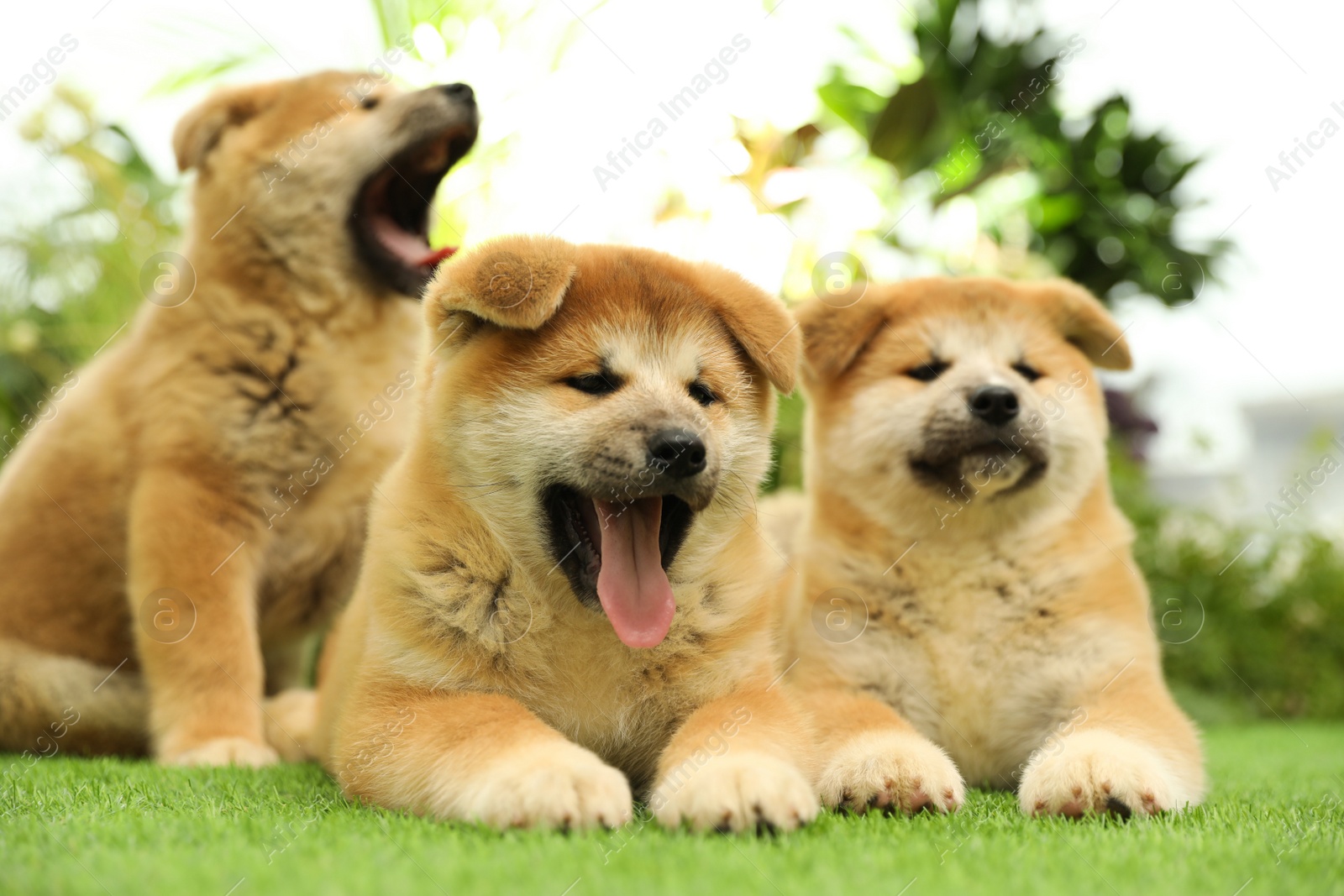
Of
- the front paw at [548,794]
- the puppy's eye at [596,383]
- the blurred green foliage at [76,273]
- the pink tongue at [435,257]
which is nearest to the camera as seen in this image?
the front paw at [548,794]

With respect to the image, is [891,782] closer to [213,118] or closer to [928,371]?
[928,371]

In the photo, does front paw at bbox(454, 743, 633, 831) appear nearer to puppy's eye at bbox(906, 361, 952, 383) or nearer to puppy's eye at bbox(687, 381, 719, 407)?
puppy's eye at bbox(687, 381, 719, 407)

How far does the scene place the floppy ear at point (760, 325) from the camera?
8.12 ft

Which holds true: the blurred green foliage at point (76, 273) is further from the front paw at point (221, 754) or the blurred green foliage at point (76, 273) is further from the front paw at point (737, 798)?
the front paw at point (737, 798)

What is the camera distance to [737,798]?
71.3 inches

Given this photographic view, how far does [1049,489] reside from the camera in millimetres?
3086

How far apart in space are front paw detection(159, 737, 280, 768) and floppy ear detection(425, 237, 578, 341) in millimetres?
1534

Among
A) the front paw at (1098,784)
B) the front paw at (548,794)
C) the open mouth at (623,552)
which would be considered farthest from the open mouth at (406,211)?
the front paw at (1098,784)

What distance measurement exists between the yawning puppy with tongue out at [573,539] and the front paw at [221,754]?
2.47 feet

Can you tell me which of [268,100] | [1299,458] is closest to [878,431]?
[268,100]

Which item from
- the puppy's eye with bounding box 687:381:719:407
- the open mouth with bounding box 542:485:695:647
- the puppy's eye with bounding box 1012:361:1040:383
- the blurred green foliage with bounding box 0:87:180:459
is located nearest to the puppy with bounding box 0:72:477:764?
the open mouth with bounding box 542:485:695:647

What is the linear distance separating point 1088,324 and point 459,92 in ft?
7.64

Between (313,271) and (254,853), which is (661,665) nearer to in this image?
(254,853)

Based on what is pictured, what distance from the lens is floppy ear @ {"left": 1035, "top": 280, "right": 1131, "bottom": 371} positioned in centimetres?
325
